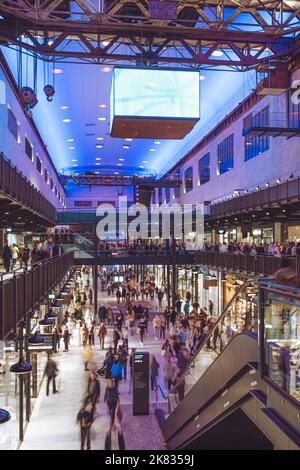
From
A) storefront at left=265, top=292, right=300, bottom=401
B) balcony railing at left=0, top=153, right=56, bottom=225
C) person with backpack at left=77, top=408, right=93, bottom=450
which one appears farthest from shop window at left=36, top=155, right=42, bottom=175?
storefront at left=265, top=292, right=300, bottom=401

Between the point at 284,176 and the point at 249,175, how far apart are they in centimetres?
572

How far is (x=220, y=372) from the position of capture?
6172 mm

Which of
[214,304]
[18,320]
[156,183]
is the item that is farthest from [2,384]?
[156,183]

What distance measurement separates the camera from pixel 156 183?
4481 cm

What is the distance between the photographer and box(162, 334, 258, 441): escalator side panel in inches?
205

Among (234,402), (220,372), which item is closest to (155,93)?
(220,372)

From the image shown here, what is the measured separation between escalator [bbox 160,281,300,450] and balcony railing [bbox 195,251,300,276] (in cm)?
507

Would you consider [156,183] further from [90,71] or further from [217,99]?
[90,71]

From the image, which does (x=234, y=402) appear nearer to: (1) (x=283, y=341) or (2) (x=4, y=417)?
(1) (x=283, y=341)

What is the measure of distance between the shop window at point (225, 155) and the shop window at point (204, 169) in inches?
141

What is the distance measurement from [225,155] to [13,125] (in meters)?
16.8

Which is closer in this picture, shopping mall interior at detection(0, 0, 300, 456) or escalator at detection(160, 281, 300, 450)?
escalator at detection(160, 281, 300, 450)

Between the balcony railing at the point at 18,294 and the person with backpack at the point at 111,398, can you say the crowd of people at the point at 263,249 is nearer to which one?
the person with backpack at the point at 111,398

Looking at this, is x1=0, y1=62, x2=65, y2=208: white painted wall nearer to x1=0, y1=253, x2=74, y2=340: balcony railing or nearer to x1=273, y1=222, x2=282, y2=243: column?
x1=0, y1=253, x2=74, y2=340: balcony railing
